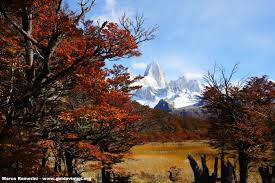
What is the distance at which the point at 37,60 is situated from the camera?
39.7 ft

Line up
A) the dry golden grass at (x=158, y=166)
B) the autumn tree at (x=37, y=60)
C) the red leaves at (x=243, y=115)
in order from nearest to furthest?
1. the autumn tree at (x=37, y=60)
2. the red leaves at (x=243, y=115)
3. the dry golden grass at (x=158, y=166)

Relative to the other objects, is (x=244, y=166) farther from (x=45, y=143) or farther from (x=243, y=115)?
(x=45, y=143)

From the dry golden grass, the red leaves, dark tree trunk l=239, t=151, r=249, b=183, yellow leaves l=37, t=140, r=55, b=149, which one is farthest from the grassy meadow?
yellow leaves l=37, t=140, r=55, b=149

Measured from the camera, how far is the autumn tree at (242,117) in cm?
1872

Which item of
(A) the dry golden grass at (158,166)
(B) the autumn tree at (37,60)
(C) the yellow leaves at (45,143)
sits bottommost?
(A) the dry golden grass at (158,166)

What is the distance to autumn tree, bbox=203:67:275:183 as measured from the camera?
18.7m

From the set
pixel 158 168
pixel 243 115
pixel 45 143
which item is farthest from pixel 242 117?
pixel 158 168

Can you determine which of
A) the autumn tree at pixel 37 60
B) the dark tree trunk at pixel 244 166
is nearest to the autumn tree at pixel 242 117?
the dark tree trunk at pixel 244 166

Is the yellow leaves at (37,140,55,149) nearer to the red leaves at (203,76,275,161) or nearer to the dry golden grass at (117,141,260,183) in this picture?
the red leaves at (203,76,275,161)

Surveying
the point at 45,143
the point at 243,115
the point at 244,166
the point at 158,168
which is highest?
the point at 243,115

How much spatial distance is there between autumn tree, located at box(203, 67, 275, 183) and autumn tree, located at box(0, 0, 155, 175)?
10.3 m

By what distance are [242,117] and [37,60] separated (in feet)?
44.0

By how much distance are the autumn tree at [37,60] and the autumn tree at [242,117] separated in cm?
1029

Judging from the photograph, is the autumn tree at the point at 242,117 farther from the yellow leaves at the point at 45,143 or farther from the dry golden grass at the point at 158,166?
the yellow leaves at the point at 45,143
